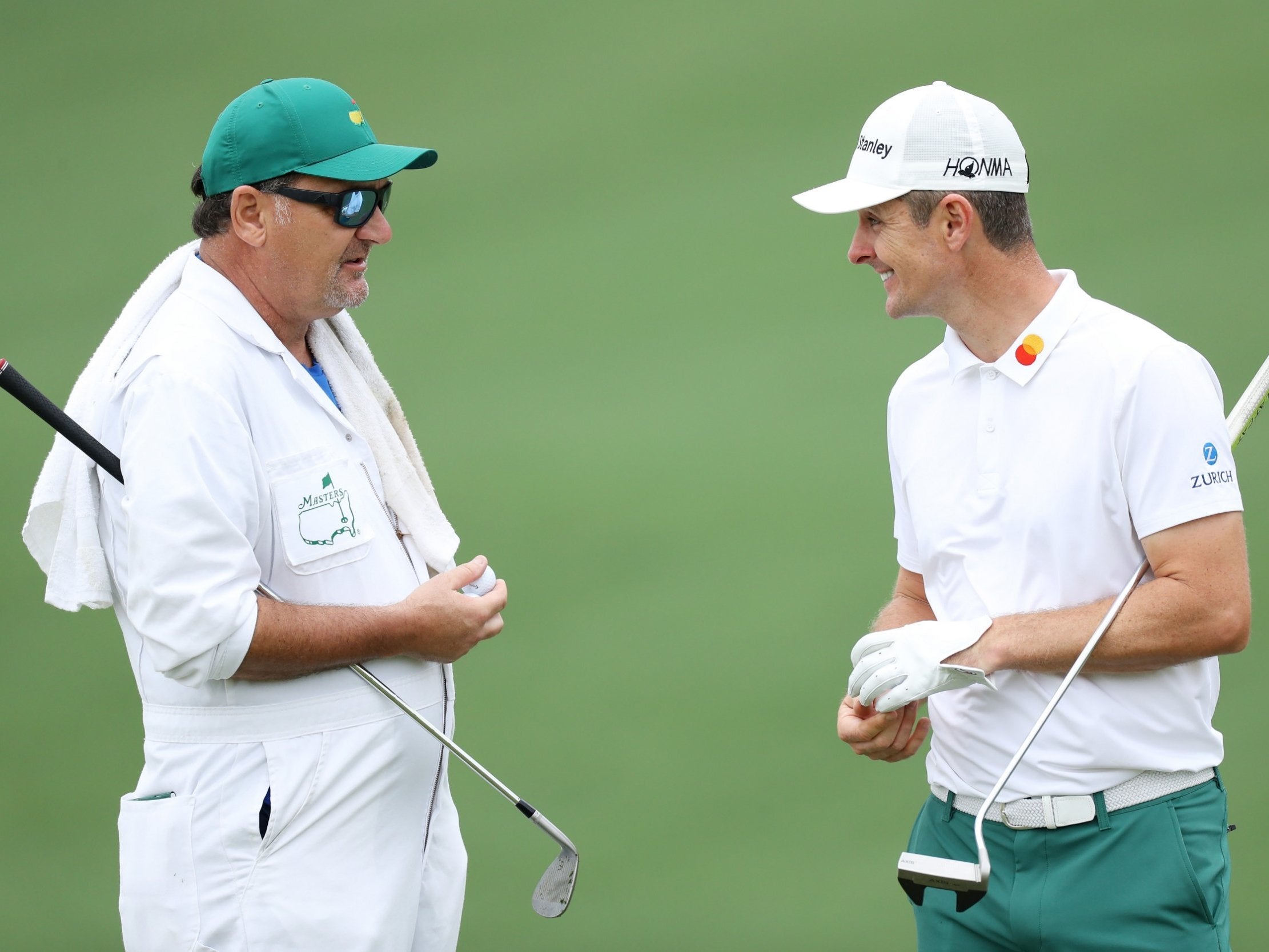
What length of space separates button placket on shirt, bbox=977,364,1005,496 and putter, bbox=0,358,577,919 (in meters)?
0.71

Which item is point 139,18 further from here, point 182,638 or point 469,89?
point 182,638

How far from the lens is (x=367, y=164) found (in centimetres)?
171

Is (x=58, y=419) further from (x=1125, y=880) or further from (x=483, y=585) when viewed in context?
(x=1125, y=880)

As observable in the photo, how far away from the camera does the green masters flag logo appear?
1633 mm

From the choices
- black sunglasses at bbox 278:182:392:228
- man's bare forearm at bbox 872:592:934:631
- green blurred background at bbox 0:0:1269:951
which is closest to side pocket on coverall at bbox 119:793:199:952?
black sunglasses at bbox 278:182:392:228

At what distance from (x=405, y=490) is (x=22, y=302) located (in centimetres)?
165

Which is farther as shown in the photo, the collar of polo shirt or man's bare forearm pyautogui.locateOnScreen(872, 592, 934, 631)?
man's bare forearm pyautogui.locateOnScreen(872, 592, 934, 631)

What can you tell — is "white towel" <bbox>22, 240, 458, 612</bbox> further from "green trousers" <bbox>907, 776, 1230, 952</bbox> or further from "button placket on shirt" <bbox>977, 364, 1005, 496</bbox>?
"green trousers" <bbox>907, 776, 1230, 952</bbox>

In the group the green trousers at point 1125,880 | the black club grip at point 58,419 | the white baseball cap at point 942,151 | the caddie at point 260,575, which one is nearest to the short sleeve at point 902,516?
the white baseball cap at point 942,151

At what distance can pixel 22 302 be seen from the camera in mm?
3023

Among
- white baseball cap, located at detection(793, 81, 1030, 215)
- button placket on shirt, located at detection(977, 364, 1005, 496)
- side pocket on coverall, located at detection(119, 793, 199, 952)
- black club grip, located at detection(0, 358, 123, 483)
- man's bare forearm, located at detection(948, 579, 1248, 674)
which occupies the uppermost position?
white baseball cap, located at detection(793, 81, 1030, 215)

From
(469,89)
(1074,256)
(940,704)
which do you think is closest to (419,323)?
(469,89)

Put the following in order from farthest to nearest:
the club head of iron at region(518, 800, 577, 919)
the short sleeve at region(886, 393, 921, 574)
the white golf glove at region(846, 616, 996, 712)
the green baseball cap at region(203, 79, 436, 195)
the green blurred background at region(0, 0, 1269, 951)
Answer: the green blurred background at region(0, 0, 1269, 951), the club head of iron at region(518, 800, 577, 919), the short sleeve at region(886, 393, 921, 574), the green baseball cap at region(203, 79, 436, 195), the white golf glove at region(846, 616, 996, 712)

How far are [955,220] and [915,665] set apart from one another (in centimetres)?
53
